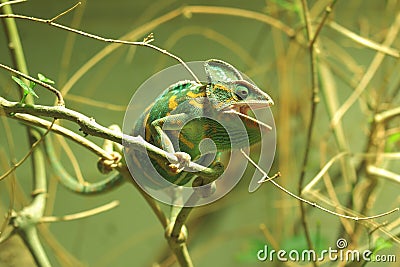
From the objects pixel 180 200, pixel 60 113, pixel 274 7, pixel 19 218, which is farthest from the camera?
pixel 274 7

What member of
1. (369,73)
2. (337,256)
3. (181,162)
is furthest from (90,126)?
(369,73)

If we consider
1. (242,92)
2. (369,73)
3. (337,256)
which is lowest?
(337,256)

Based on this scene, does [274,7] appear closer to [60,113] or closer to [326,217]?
[326,217]

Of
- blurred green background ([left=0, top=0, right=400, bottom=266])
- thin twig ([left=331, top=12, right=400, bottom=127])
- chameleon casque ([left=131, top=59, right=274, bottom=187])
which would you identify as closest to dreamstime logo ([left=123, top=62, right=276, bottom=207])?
chameleon casque ([left=131, top=59, right=274, bottom=187])

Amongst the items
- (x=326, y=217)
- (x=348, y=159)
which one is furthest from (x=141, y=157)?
(x=326, y=217)

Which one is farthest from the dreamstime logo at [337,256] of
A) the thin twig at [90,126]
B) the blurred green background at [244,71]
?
the thin twig at [90,126]

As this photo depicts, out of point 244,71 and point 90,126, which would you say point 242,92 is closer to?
point 90,126

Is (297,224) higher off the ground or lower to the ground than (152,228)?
higher
